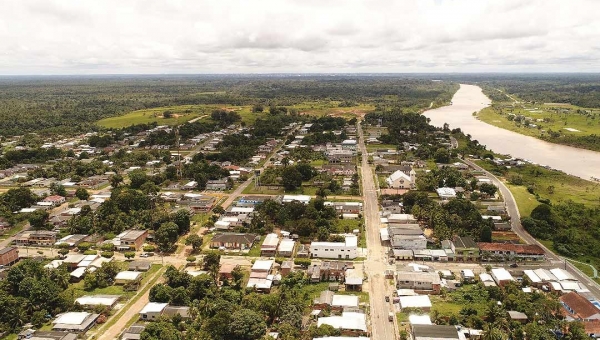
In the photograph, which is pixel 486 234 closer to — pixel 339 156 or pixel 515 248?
pixel 515 248

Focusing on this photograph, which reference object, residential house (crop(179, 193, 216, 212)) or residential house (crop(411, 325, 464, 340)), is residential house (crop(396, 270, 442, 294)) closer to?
residential house (crop(411, 325, 464, 340))

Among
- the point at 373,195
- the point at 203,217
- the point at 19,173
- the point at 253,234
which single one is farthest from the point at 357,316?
the point at 19,173

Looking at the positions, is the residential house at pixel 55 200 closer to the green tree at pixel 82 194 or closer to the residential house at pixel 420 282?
the green tree at pixel 82 194

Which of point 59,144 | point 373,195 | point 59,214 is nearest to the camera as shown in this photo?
point 59,214

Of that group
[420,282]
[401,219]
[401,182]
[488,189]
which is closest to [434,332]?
[420,282]

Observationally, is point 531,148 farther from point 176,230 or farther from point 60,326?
point 60,326
